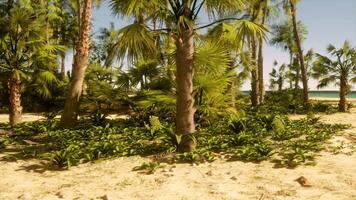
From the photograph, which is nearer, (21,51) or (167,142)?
(167,142)

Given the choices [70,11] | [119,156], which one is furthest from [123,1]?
[70,11]

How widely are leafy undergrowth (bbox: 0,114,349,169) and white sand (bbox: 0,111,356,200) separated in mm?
350

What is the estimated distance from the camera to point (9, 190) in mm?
5191

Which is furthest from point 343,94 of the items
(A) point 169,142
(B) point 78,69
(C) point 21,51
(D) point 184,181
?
(C) point 21,51

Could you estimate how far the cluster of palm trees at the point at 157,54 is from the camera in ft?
→ 21.3

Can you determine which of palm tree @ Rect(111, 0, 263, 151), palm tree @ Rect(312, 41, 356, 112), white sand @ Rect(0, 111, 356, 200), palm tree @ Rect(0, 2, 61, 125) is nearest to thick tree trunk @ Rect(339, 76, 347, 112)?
palm tree @ Rect(312, 41, 356, 112)

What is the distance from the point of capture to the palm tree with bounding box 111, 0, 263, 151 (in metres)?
6.36

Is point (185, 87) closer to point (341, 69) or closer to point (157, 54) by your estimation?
point (157, 54)

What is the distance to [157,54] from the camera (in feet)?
23.0

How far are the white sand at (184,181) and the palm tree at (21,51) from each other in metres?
4.72

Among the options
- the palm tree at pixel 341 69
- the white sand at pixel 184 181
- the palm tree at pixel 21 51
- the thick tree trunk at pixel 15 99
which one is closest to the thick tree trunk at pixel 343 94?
the palm tree at pixel 341 69

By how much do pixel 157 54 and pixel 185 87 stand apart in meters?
0.91

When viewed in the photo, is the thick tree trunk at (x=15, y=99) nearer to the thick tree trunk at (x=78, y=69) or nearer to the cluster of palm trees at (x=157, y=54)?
the cluster of palm trees at (x=157, y=54)

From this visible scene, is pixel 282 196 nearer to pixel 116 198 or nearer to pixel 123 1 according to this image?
pixel 116 198
